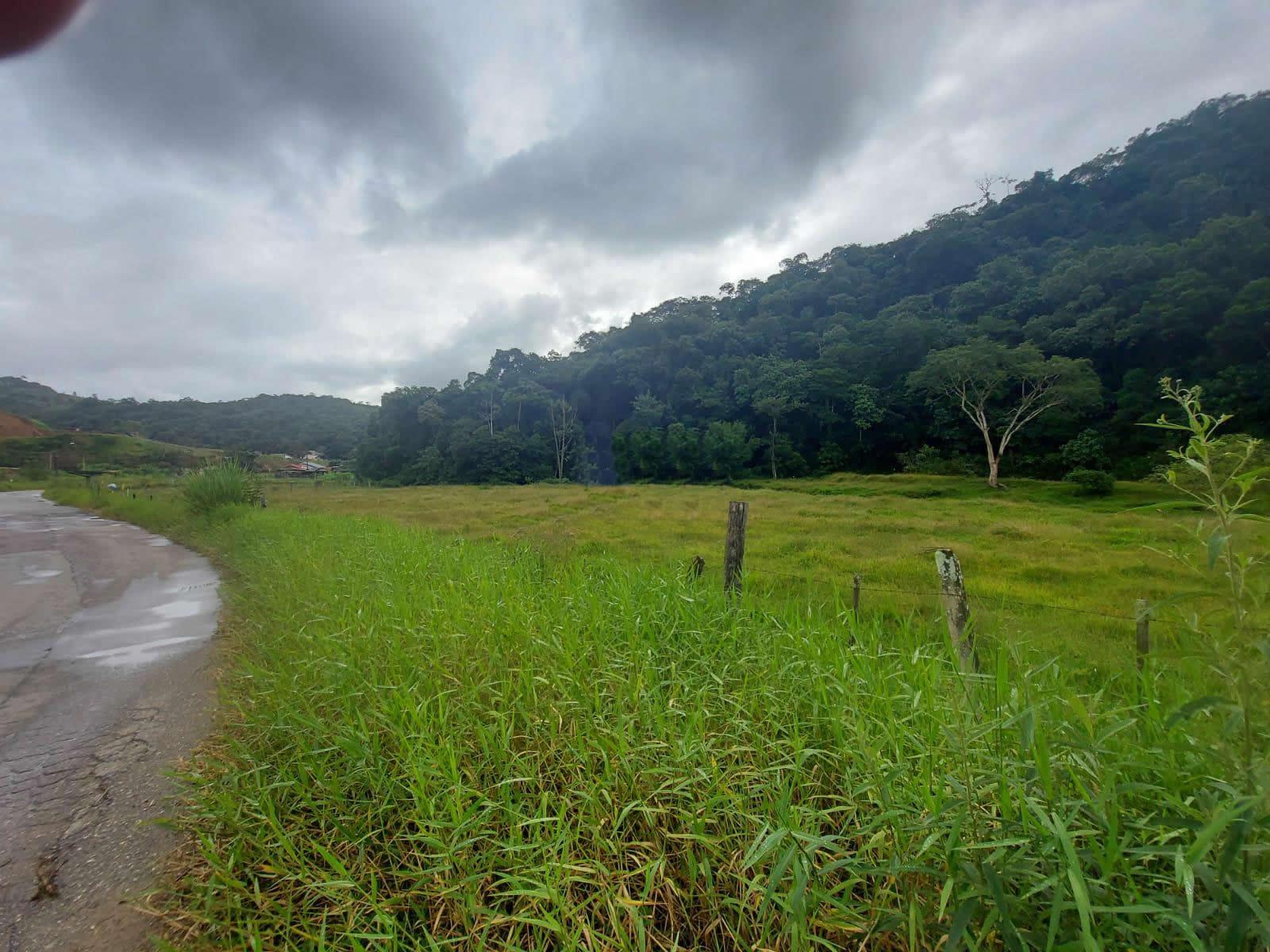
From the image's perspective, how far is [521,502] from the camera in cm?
2383

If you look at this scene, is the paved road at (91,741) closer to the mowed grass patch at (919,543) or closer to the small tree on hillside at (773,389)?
the mowed grass patch at (919,543)

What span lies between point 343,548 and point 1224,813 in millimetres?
7863

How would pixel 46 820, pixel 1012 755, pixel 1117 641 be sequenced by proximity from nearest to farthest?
pixel 1012 755 → pixel 46 820 → pixel 1117 641

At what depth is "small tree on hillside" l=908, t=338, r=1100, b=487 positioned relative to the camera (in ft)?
94.2

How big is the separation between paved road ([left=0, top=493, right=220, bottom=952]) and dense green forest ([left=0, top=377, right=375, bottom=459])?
2815 inches

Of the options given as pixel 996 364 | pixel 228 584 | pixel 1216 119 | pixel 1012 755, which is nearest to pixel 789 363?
pixel 996 364

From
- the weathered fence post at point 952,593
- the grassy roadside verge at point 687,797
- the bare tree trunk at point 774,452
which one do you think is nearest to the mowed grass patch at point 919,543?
the weathered fence post at point 952,593

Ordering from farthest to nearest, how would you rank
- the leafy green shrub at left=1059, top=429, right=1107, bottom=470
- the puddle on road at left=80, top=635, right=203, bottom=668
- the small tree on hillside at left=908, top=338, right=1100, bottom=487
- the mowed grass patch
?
the leafy green shrub at left=1059, top=429, right=1107, bottom=470 → the small tree on hillside at left=908, top=338, right=1100, bottom=487 → the puddle on road at left=80, top=635, right=203, bottom=668 → the mowed grass patch

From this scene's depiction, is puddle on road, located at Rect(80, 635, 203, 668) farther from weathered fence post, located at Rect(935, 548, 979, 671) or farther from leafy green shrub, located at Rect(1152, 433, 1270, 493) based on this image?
leafy green shrub, located at Rect(1152, 433, 1270, 493)

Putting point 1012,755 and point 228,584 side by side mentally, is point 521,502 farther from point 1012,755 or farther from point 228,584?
point 1012,755

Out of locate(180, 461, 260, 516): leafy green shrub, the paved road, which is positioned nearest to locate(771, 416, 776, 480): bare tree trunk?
locate(180, 461, 260, 516): leafy green shrub

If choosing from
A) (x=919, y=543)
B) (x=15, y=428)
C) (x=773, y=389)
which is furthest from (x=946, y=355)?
(x=15, y=428)

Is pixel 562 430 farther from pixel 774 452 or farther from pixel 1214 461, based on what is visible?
pixel 1214 461

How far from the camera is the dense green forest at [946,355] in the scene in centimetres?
3128
